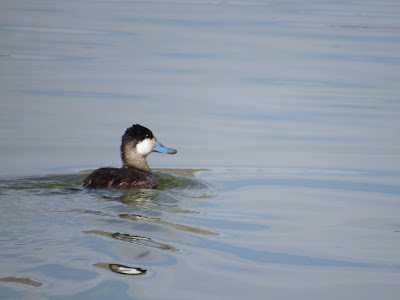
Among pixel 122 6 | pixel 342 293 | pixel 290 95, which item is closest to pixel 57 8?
pixel 122 6

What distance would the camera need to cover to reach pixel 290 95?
15258 mm

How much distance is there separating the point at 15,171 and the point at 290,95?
22.1 feet

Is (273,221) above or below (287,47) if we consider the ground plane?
below

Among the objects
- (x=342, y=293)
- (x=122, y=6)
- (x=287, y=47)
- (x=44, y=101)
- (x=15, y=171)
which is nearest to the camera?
(x=342, y=293)

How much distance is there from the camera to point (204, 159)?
11039 millimetres

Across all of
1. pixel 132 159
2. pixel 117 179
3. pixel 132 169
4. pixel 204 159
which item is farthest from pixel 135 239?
pixel 204 159

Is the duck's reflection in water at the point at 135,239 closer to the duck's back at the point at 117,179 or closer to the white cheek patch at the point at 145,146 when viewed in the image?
the duck's back at the point at 117,179

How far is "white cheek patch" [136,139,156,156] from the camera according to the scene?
990 centimetres

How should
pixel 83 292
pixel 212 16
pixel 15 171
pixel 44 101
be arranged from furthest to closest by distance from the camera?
pixel 212 16
pixel 44 101
pixel 15 171
pixel 83 292

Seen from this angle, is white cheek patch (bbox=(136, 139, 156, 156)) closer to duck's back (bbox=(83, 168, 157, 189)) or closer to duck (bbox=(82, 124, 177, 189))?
duck (bbox=(82, 124, 177, 189))

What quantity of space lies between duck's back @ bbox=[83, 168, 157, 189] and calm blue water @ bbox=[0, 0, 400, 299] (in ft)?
0.51

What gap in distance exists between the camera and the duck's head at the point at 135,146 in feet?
32.3

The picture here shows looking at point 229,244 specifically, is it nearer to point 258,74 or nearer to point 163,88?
point 163,88

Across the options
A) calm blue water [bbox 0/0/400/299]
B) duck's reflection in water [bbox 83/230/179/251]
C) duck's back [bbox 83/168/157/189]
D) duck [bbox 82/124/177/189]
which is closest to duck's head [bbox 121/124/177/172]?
duck [bbox 82/124/177/189]
